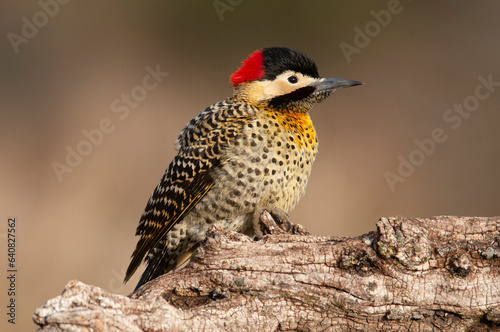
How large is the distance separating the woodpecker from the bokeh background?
8.96 feet

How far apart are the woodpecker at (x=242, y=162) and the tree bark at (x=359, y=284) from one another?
1.26m

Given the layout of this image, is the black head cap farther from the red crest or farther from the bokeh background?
the bokeh background

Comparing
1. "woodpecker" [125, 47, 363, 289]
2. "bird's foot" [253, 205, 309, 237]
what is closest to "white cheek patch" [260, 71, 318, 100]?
"woodpecker" [125, 47, 363, 289]

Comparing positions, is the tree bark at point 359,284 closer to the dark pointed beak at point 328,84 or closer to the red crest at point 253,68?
the dark pointed beak at point 328,84

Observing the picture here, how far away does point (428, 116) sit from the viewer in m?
8.70

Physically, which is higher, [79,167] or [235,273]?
[79,167]

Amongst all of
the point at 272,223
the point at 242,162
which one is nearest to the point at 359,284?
the point at 272,223

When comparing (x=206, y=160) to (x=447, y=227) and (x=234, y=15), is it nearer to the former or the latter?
(x=447, y=227)

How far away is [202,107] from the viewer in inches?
345

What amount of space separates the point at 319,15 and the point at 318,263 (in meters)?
6.56

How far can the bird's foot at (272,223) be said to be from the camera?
415cm

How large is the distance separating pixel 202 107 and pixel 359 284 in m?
5.96

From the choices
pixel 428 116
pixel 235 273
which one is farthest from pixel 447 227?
pixel 428 116

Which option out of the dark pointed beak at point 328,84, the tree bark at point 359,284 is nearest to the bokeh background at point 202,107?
the dark pointed beak at point 328,84
